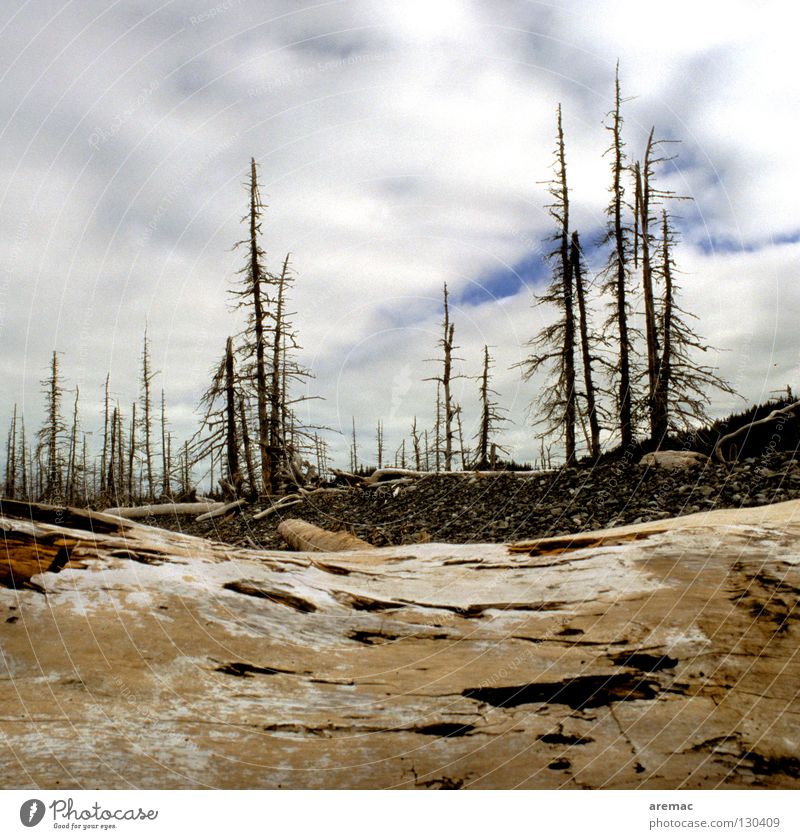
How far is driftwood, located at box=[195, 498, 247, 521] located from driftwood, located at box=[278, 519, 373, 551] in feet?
18.5

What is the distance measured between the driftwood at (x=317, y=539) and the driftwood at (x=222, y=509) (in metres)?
5.63

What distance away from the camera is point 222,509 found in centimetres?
1662

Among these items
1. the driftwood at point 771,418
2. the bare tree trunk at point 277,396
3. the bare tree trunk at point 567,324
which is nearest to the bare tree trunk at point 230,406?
the bare tree trunk at point 277,396

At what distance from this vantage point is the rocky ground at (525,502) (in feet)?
34.9

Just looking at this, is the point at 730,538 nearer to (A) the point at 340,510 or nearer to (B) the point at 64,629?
(B) the point at 64,629

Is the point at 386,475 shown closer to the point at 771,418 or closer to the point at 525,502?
the point at 525,502

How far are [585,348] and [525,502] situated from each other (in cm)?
472

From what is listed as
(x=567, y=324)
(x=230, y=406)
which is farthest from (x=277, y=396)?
(x=567, y=324)

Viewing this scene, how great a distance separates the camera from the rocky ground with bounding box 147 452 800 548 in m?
10.6

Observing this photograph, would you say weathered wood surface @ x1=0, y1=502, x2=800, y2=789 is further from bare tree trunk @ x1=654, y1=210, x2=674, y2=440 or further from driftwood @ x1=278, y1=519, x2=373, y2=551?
bare tree trunk @ x1=654, y1=210, x2=674, y2=440

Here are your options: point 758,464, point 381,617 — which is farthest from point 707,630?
point 758,464

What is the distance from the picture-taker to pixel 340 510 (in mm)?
15203

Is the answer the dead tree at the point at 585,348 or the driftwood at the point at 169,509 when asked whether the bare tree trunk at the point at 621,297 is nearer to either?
the dead tree at the point at 585,348

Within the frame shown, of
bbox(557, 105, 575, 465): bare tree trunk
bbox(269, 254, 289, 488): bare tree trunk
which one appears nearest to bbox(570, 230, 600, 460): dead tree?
bbox(557, 105, 575, 465): bare tree trunk
